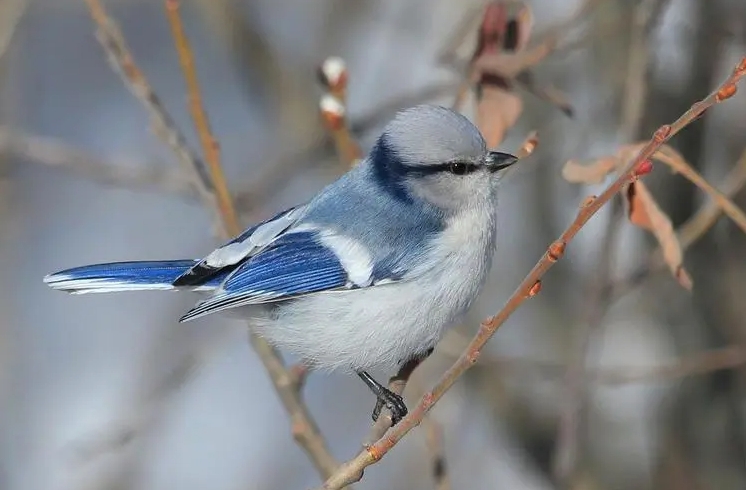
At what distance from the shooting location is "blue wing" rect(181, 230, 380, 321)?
1.70 meters

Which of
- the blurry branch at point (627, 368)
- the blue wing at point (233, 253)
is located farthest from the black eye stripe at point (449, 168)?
the blurry branch at point (627, 368)

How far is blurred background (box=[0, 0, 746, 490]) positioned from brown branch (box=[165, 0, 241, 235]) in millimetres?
186

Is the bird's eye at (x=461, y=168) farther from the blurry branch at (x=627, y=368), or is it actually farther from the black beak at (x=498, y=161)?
the blurry branch at (x=627, y=368)

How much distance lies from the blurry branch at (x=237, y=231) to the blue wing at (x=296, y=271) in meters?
0.08

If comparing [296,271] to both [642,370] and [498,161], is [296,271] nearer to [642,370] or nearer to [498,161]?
[498,161]

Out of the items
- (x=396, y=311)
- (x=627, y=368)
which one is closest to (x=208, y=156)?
(x=396, y=311)

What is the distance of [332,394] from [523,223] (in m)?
0.98

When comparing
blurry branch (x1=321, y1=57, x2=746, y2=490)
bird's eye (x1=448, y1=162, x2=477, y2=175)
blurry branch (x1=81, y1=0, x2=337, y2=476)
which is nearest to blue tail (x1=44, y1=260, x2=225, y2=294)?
blurry branch (x1=81, y1=0, x2=337, y2=476)

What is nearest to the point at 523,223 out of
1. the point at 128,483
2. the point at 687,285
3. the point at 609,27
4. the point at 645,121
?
the point at 645,121

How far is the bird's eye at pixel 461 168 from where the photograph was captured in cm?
171

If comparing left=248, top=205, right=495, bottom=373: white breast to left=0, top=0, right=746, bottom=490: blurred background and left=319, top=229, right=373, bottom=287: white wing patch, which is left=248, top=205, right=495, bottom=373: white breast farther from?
left=0, top=0, right=746, bottom=490: blurred background

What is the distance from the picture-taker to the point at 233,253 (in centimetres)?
172

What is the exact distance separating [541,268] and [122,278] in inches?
33.1

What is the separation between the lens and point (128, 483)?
275 centimetres
